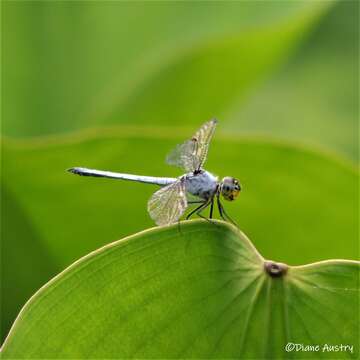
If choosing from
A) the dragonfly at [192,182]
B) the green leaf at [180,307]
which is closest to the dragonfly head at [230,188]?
the dragonfly at [192,182]

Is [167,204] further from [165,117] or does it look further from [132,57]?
[132,57]

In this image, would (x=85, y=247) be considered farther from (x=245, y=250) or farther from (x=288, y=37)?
(x=288, y=37)

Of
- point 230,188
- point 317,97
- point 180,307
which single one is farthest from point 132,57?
point 180,307

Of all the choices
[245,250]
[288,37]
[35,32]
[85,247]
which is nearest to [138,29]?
[35,32]

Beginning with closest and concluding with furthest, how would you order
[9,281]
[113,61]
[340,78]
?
[9,281]
[113,61]
[340,78]

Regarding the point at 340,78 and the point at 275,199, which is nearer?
the point at 275,199

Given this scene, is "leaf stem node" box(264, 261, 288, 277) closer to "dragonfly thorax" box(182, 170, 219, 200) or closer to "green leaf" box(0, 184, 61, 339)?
"dragonfly thorax" box(182, 170, 219, 200)

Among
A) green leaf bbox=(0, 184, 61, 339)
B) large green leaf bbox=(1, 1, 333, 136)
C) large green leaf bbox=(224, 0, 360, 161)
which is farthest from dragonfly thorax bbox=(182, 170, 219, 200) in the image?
large green leaf bbox=(224, 0, 360, 161)
